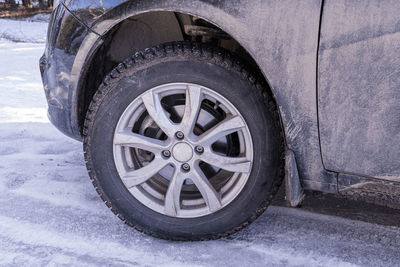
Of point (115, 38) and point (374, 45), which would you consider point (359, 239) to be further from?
point (115, 38)

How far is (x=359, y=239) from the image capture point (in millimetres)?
2186

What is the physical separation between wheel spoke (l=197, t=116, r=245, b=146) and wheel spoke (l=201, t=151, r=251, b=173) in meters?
0.06

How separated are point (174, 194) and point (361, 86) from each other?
967 millimetres

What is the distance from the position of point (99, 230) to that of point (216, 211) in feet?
2.07

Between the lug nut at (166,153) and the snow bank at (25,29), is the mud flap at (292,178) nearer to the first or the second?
the lug nut at (166,153)

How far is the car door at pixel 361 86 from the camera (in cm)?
162

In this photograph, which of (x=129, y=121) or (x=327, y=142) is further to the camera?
(x=129, y=121)

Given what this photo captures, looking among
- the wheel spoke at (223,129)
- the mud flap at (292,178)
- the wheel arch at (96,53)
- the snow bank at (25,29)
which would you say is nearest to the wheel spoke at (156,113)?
the wheel spoke at (223,129)

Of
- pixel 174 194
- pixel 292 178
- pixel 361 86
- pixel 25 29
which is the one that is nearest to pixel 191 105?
pixel 174 194

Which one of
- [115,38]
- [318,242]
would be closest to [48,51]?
[115,38]

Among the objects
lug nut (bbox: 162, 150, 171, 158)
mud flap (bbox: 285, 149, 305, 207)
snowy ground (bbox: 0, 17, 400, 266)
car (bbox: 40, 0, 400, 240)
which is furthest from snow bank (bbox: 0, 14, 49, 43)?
mud flap (bbox: 285, 149, 305, 207)

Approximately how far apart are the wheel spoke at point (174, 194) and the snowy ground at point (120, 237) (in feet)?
0.59

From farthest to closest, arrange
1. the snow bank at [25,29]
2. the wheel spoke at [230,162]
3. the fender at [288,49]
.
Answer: the snow bank at [25,29], the wheel spoke at [230,162], the fender at [288,49]

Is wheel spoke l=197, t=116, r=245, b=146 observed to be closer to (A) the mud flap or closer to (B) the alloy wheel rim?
(B) the alloy wheel rim
